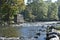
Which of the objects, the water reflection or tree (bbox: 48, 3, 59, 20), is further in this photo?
tree (bbox: 48, 3, 59, 20)

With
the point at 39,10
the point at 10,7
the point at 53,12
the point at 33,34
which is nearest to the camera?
the point at 33,34

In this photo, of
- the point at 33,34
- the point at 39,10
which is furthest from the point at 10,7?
the point at 39,10

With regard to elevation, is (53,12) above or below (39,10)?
below

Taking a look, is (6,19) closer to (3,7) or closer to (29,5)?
(3,7)

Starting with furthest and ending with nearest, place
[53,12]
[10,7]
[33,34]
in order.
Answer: [53,12] → [10,7] → [33,34]

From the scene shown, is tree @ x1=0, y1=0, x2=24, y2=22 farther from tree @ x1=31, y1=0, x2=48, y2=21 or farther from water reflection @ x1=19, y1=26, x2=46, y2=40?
tree @ x1=31, y1=0, x2=48, y2=21

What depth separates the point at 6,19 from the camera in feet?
155

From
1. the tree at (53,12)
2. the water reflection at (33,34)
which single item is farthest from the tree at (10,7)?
the tree at (53,12)

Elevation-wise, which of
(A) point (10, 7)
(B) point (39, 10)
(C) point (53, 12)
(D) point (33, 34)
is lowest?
(C) point (53, 12)

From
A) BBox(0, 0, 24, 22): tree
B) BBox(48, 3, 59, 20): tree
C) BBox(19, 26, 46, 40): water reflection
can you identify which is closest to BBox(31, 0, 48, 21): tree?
BBox(48, 3, 59, 20): tree

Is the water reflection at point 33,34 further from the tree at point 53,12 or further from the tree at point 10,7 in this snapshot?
the tree at point 53,12

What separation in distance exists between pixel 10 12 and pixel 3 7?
1.80 m

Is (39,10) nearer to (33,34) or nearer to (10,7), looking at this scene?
(10,7)

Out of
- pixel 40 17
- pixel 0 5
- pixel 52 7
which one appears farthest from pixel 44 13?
pixel 0 5
